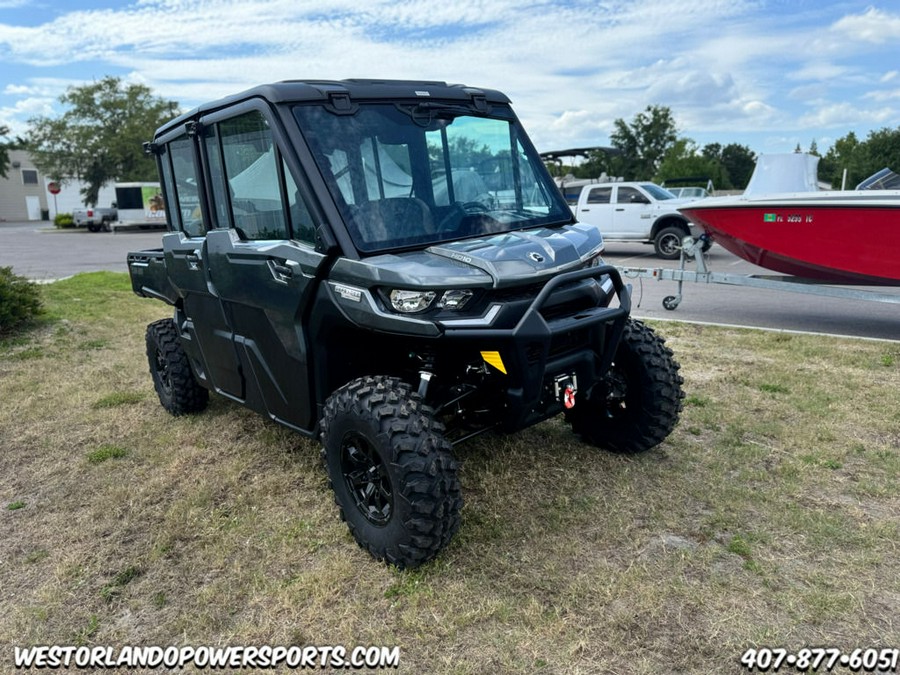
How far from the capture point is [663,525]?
362 centimetres

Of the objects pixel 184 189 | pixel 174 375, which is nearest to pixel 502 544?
pixel 184 189

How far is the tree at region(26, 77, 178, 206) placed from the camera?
45.2 meters

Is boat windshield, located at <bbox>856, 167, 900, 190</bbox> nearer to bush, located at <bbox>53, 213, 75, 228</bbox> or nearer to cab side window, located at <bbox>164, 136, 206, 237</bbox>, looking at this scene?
cab side window, located at <bbox>164, 136, 206, 237</bbox>

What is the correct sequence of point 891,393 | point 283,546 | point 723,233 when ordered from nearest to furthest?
point 283,546, point 891,393, point 723,233

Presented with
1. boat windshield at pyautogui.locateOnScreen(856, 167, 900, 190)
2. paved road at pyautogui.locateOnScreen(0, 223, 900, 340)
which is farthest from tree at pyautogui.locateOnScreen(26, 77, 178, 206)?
boat windshield at pyautogui.locateOnScreen(856, 167, 900, 190)

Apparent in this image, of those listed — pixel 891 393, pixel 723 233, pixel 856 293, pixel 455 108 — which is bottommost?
pixel 891 393

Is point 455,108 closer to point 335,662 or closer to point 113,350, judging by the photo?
point 335,662

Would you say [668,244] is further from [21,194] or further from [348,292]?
[21,194]

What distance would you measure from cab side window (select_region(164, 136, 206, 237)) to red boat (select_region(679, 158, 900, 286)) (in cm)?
664

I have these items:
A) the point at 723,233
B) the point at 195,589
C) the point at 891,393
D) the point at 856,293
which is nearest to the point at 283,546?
the point at 195,589

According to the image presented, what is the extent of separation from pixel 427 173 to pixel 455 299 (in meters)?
0.89

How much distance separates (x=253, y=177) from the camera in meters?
3.70

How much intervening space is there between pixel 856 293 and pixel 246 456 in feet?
20.2

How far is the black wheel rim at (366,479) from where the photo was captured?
3.28 metres
